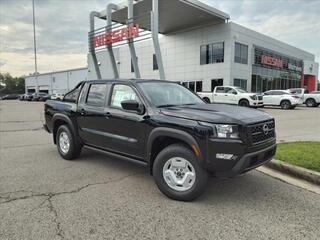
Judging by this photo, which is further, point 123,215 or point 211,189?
point 211,189

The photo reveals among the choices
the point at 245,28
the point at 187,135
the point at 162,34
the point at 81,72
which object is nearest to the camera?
the point at 187,135

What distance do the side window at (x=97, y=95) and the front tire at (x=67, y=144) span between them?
3.10 feet

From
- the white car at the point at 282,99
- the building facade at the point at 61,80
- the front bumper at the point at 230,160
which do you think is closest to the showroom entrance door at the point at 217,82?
the white car at the point at 282,99

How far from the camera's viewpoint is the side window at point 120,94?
485 centimetres

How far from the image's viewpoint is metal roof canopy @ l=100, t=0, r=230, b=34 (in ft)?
85.4

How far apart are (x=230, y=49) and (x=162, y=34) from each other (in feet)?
36.1

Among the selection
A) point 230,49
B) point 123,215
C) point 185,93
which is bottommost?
point 123,215

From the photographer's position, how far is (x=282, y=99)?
2275 centimetres

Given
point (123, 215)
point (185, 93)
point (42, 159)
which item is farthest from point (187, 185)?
point (42, 159)

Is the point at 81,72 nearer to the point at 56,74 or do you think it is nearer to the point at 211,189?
the point at 56,74

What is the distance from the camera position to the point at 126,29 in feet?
83.6

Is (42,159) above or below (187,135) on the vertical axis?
below

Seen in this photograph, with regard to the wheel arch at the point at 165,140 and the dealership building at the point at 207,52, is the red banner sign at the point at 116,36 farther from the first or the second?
the wheel arch at the point at 165,140

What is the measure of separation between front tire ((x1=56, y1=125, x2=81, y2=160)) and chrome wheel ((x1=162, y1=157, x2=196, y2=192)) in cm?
272
